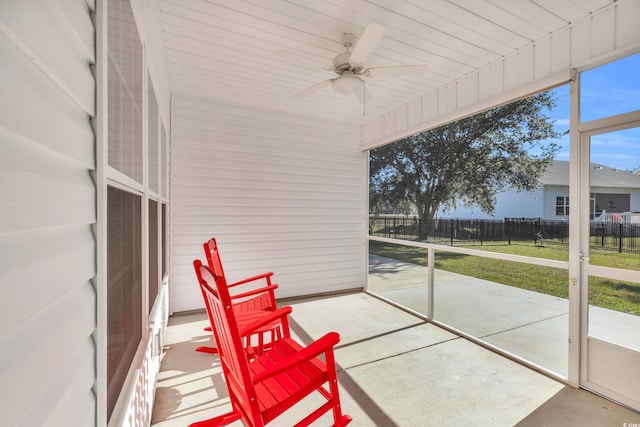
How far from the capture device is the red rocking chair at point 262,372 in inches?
53.2

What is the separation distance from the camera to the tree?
8.95 ft

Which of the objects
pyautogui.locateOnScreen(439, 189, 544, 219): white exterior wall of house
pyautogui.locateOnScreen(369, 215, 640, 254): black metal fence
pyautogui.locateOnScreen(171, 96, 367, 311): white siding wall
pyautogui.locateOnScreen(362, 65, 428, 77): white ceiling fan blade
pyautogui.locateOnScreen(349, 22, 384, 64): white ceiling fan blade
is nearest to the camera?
pyautogui.locateOnScreen(349, 22, 384, 64): white ceiling fan blade

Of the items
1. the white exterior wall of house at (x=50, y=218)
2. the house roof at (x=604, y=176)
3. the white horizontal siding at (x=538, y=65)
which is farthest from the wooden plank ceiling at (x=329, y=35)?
the white exterior wall of house at (x=50, y=218)

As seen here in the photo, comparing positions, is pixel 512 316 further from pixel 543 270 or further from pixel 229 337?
pixel 229 337

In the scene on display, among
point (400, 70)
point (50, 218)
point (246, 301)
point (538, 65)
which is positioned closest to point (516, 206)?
point (538, 65)

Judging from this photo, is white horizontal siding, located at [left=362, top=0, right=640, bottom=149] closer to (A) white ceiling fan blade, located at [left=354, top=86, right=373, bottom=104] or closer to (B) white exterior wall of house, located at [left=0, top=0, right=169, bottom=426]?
(A) white ceiling fan blade, located at [left=354, top=86, right=373, bottom=104]

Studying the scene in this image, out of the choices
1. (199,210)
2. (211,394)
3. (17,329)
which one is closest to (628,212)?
(17,329)

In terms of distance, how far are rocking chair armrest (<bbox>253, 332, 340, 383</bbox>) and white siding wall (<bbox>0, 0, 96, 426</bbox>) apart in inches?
27.1

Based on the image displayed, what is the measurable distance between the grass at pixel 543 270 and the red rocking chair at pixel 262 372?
2.14m

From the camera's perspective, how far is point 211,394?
224cm

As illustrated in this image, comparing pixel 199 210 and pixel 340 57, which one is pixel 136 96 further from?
pixel 199 210

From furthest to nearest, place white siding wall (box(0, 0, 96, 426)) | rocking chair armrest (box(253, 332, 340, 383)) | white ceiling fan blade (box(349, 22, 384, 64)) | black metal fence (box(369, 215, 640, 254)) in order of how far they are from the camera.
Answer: black metal fence (box(369, 215, 640, 254)) → white ceiling fan blade (box(349, 22, 384, 64)) → rocking chair armrest (box(253, 332, 340, 383)) → white siding wall (box(0, 0, 96, 426))

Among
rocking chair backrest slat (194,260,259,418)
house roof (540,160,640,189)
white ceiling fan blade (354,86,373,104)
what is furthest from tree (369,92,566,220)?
rocking chair backrest slat (194,260,259,418)

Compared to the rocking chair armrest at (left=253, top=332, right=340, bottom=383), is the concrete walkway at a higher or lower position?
lower
